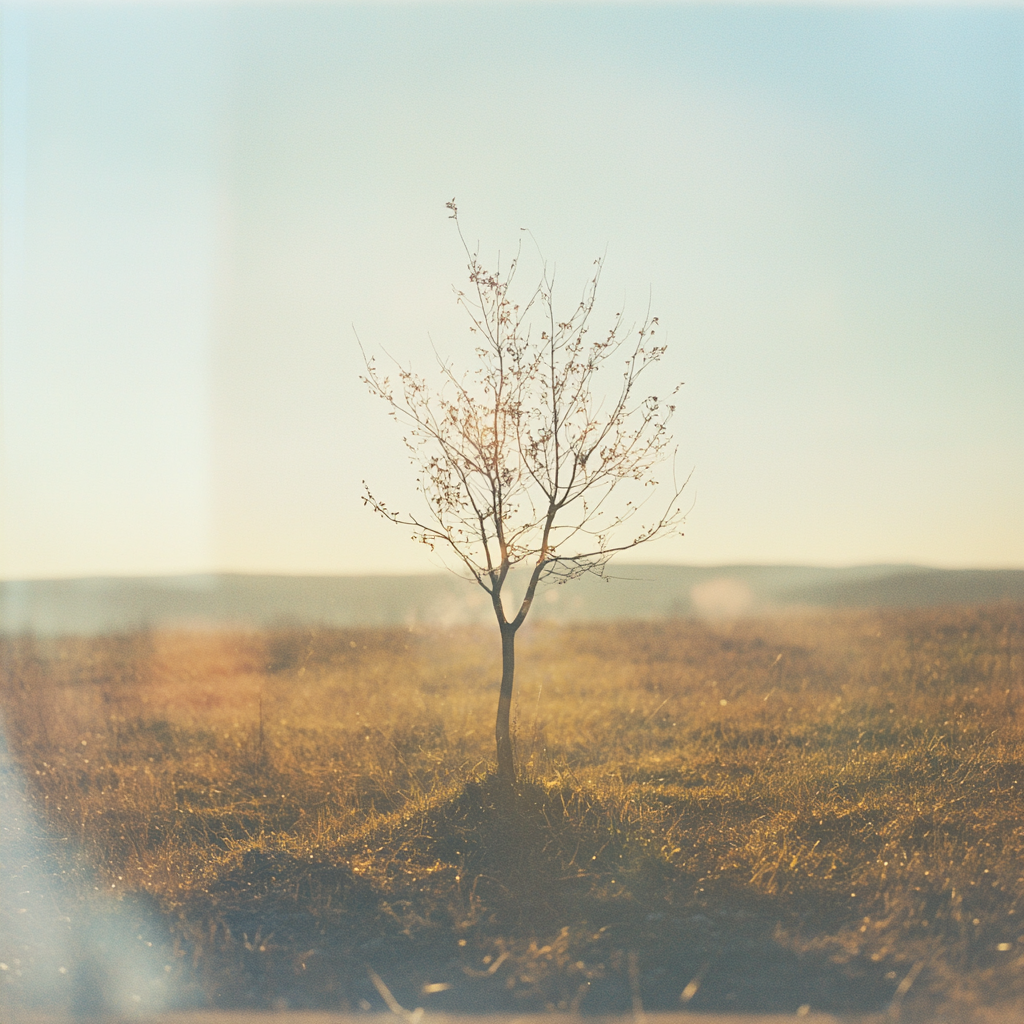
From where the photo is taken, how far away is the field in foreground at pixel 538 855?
420 cm

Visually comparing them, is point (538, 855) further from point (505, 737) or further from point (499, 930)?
point (505, 737)

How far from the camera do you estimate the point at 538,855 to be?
5.54 metres

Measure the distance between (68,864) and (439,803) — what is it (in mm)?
2591

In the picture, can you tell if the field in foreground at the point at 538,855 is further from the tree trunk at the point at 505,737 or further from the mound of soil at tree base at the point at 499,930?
the tree trunk at the point at 505,737

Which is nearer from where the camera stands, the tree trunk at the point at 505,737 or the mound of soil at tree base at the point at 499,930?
the mound of soil at tree base at the point at 499,930

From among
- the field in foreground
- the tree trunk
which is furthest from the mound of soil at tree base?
the tree trunk

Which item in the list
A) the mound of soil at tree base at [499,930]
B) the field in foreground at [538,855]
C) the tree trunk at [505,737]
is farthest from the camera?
the tree trunk at [505,737]

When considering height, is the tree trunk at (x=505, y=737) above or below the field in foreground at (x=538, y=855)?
above

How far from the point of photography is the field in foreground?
13.8 feet

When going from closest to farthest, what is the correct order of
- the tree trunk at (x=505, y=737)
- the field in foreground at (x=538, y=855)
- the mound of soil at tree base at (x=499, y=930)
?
the mound of soil at tree base at (x=499, y=930) → the field in foreground at (x=538, y=855) → the tree trunk at (x=505, y=737)

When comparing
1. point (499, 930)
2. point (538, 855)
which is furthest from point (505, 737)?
point (499, 930)

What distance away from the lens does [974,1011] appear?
12.1 feet

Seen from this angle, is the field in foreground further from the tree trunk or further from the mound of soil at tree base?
the tree trunk

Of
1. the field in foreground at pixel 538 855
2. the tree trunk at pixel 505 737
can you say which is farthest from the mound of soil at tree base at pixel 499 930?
the tree trunk at pixel 505 737
